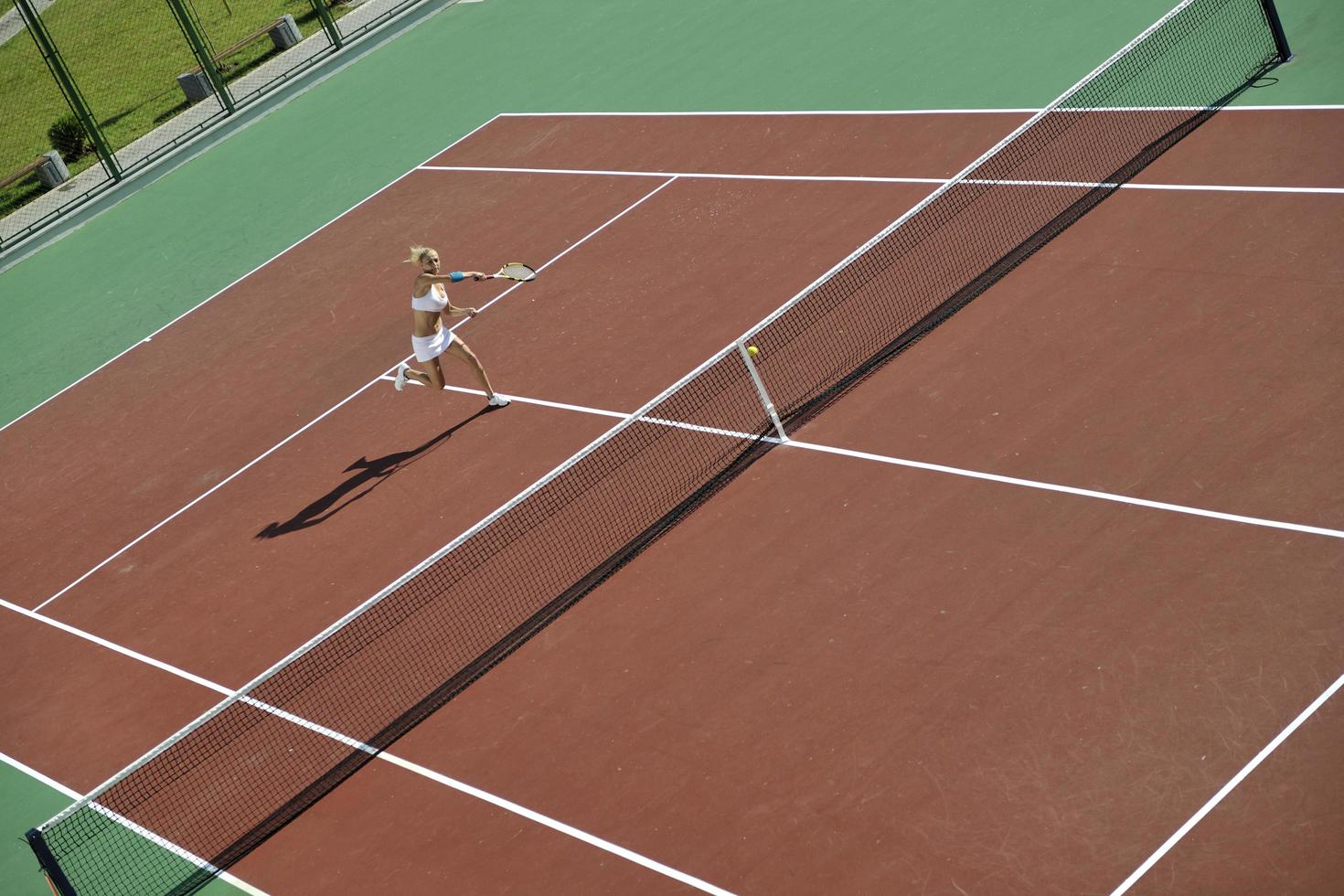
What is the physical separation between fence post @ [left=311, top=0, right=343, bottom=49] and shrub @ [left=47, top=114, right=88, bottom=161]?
4511 millimetres

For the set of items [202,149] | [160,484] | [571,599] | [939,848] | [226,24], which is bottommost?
[939,848]

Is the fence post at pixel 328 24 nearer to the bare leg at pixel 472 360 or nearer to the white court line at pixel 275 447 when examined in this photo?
the white court line at pixel 275 447

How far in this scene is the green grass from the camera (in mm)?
26219

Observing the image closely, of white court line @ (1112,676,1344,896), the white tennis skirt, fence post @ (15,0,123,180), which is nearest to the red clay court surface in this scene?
white court line @ (1112,676,1344,896)

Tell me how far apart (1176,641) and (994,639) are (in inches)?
42.6

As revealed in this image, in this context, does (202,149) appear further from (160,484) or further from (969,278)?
(969,278)

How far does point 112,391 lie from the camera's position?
17.4 meters

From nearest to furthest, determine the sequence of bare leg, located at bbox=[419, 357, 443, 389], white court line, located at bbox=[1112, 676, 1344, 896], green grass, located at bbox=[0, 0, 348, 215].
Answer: white court line, located at bbox=[1112, 676, 1344, 896], bare leg, located at bbox=[419, 357, 443, 389], green grass, located at bbox=[0, 0, 348, 215]

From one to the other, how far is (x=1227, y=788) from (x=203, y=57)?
21.3 metres

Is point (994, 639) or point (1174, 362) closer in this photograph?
point (994, 639)

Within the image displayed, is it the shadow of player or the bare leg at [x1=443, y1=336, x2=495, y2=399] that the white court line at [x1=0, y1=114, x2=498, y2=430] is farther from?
the bare leg at [x1=443, y1=336, x2=495, y2=399]

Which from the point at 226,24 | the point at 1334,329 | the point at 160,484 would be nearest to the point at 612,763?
the point at 1334,329

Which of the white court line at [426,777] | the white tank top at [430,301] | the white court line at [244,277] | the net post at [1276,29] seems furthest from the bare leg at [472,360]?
the net post at [1276,29]

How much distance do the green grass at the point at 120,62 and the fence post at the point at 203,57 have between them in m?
0.92
